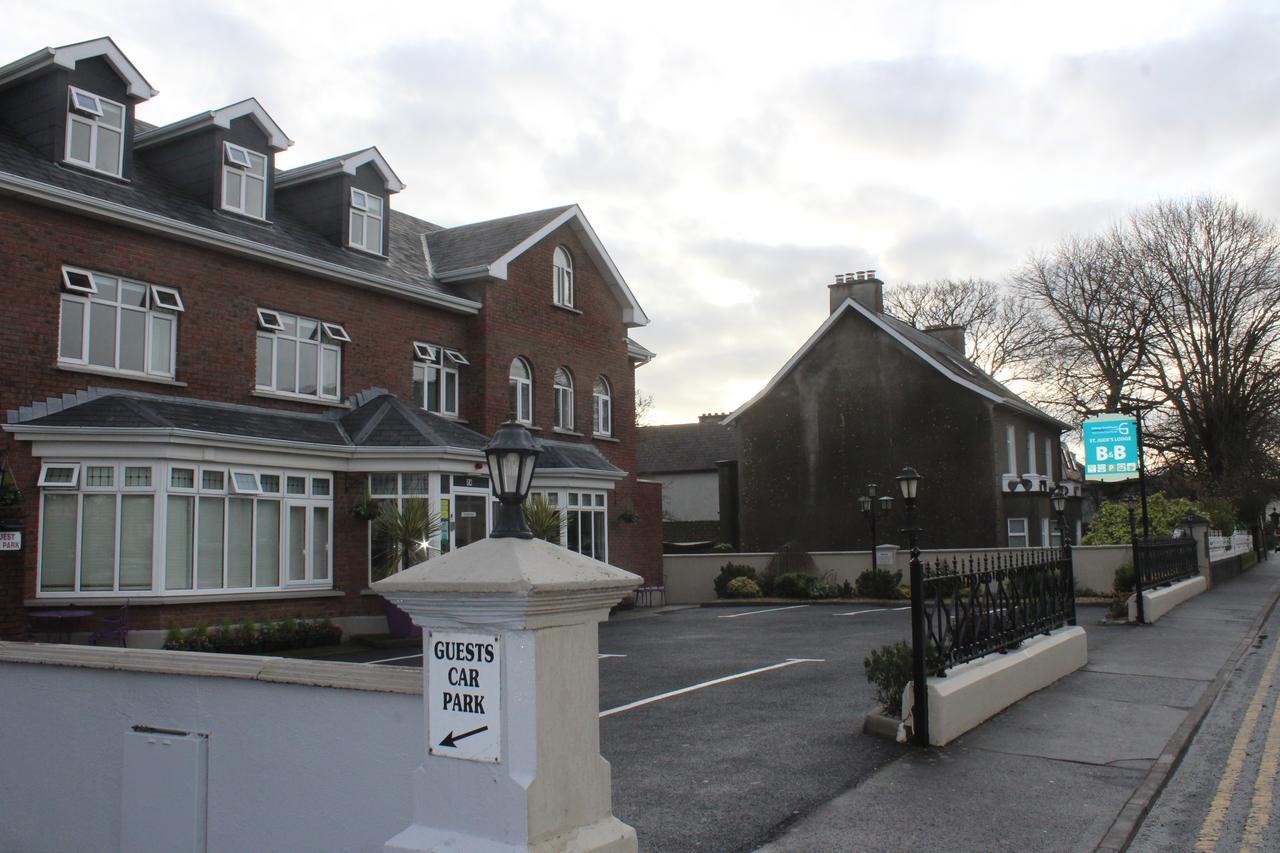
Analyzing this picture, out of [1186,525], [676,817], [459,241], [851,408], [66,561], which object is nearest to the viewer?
[676,817]

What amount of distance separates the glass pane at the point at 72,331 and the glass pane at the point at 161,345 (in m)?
1.16

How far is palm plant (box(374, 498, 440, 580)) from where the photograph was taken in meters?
18.0

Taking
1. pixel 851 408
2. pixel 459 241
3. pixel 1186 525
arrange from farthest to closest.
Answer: pixel 851 408
pixel 1186 525
pixel 459 241

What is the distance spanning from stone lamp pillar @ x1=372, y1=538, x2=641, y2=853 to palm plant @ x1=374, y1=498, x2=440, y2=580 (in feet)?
45.6

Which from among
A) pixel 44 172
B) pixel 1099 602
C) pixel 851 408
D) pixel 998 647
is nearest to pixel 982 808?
pixel 998 647

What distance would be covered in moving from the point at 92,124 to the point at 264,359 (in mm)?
4784

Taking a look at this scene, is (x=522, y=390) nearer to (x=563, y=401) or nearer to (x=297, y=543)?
Answer: (x=563, y=401)

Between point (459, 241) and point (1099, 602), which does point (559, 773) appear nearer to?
point (459, 241)

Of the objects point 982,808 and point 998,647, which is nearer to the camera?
point 982,808

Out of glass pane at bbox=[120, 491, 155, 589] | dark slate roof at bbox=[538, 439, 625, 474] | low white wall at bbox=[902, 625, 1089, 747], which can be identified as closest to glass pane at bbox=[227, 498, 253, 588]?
glass pane at bbox=[120, 491, 155, 589]

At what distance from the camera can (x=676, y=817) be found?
6734 millimetres

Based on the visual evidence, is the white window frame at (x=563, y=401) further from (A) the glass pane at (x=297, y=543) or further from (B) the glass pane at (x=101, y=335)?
(B) the glass pane at (x=101, y=335)

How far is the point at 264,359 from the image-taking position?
19.0 meters

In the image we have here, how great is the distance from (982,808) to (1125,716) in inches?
163
